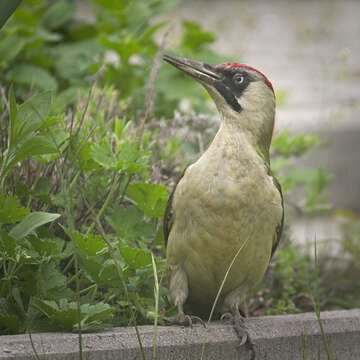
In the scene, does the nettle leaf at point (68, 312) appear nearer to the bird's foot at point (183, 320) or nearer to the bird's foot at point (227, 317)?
the bird's foot at point (183, 320)

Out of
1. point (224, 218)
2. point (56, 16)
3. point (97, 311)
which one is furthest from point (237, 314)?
point (56, 16)

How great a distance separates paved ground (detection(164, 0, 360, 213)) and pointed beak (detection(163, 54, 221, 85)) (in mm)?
2122

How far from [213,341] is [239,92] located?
1.03 m

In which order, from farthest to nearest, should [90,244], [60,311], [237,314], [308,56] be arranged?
[308,56]
[237,314]
[90,244]
[60,311]

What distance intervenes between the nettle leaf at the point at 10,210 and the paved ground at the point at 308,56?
3011mm

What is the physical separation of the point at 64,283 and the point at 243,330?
693mm

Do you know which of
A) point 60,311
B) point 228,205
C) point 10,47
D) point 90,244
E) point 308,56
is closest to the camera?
point 60,311

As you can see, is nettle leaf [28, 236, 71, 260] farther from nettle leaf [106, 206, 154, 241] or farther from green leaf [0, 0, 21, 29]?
green leaf [0, 0, 21, 29]

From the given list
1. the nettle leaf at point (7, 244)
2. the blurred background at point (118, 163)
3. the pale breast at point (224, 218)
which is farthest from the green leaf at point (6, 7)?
the pale breast at point (224, 218)

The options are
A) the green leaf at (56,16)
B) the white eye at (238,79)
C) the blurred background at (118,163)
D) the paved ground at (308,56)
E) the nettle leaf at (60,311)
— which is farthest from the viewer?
the paved ground at (308,56)

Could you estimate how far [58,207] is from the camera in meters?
2.80

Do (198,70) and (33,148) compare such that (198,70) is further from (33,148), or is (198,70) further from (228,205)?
(33,148)

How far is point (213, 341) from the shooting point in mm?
2465

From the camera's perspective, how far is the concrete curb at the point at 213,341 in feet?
7.03
